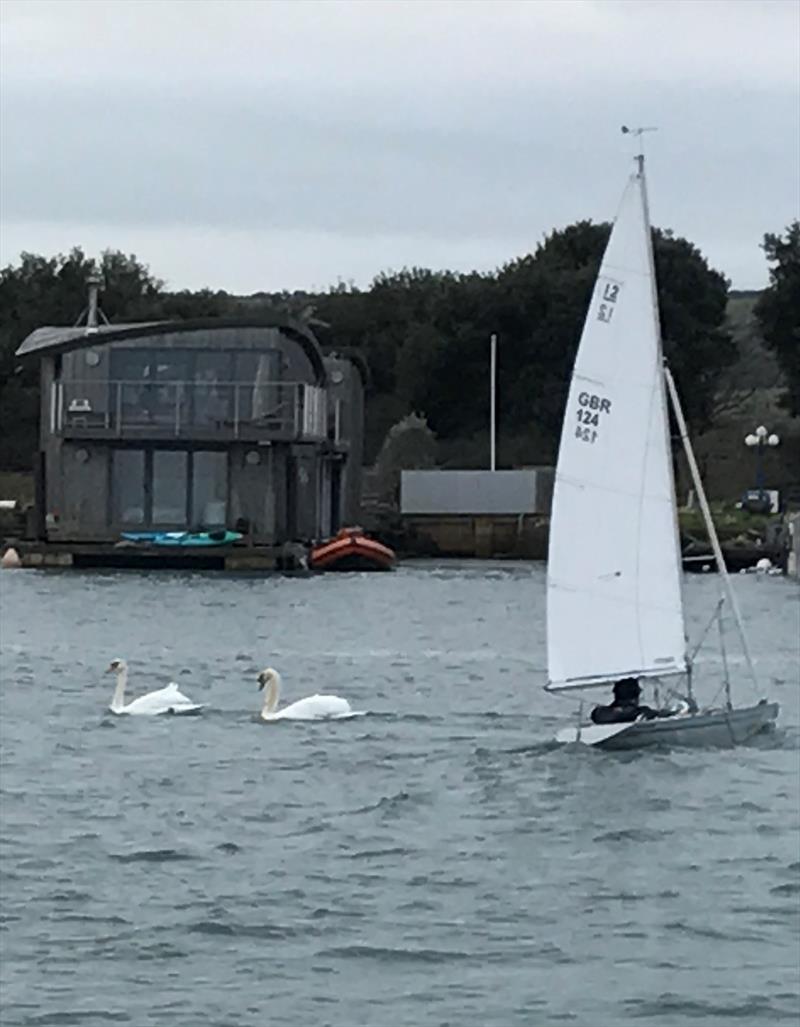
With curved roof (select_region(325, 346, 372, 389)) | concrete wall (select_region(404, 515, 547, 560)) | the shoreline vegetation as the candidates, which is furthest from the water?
the shoreline vegetation

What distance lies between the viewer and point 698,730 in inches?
1223

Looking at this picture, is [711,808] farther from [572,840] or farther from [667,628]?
[667,628]

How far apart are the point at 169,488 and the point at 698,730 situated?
4705cm

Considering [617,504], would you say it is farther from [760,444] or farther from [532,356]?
[532,356]

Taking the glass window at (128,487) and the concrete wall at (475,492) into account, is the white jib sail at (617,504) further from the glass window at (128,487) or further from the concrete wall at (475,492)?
the concrete wall at (475,492)

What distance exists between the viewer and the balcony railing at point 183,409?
7538 cm

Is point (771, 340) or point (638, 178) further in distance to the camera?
point (771, 340)

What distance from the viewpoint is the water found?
62.2 ft

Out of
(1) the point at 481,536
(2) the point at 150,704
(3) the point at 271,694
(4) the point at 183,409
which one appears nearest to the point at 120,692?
(2) the point at 150,704

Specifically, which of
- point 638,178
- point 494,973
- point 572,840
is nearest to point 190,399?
point 638,178

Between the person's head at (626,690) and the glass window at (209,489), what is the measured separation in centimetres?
4506

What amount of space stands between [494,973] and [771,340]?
86276 mm

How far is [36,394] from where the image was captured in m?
106

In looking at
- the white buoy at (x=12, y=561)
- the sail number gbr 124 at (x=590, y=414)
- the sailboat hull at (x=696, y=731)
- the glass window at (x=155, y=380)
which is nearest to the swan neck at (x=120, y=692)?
the sailboat hull at (x=696, y=731)
